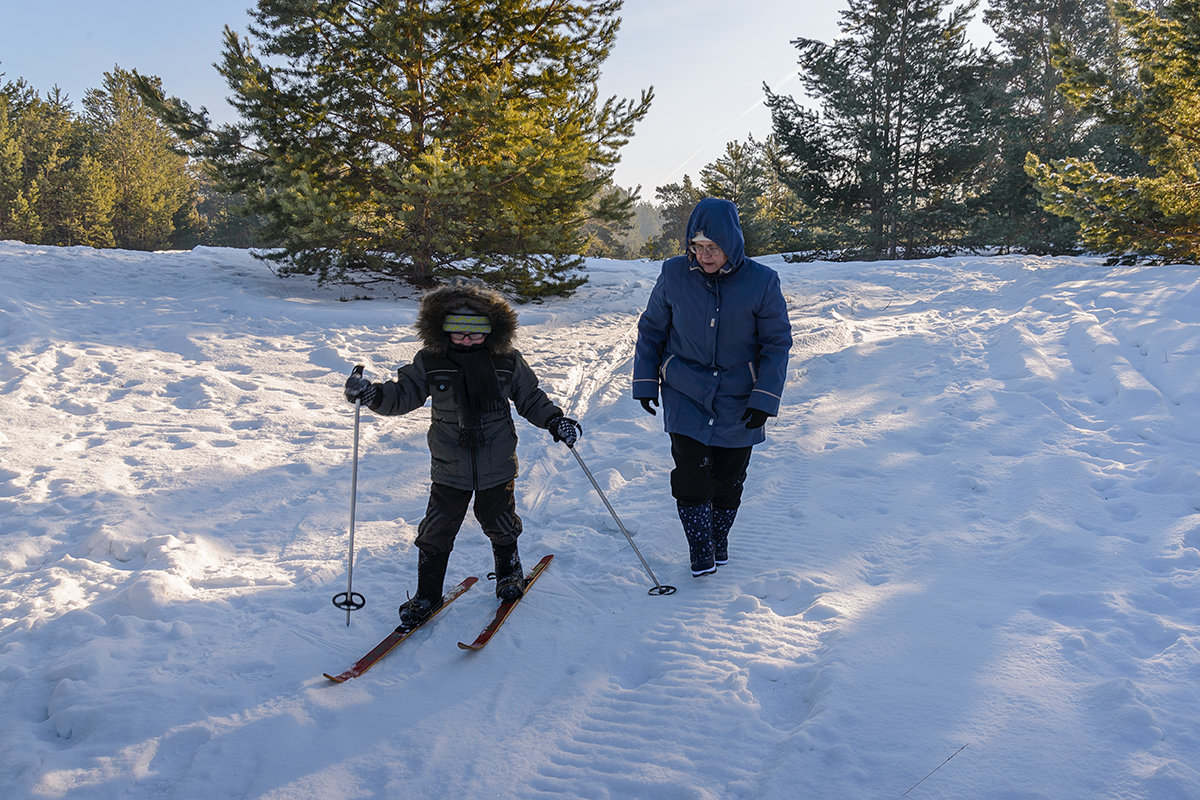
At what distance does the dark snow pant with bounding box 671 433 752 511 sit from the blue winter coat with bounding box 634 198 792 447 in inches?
3.2

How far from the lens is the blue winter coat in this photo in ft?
11.2

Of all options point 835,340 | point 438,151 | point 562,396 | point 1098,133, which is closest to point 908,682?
point 562,396

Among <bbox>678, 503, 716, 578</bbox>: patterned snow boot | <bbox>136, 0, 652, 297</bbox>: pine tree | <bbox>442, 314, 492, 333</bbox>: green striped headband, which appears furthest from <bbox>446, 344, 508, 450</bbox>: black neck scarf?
<bbox>136, 0, 652, 297</bbox>: pine tree

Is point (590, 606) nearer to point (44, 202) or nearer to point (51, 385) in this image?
point (51, 385)

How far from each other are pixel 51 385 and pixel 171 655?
4819 millimetres

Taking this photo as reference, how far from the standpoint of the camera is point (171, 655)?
2.96m

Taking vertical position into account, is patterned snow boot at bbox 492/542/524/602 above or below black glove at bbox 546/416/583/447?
below

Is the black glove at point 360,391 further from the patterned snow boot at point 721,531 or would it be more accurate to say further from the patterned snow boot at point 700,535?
the patterned snow boot at point 721,531

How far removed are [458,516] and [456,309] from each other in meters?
1.09

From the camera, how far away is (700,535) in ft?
11.9

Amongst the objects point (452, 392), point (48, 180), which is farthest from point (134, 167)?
point (452, 392)

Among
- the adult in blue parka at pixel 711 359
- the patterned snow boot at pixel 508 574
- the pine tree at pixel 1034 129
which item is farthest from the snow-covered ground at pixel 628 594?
the pine tree at pixel 1034 129

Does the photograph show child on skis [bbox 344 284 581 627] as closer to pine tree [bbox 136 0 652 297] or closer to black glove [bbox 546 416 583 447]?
black glove [bbox 546 416 583 447]

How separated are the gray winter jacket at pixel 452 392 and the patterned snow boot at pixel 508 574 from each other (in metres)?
0.46
